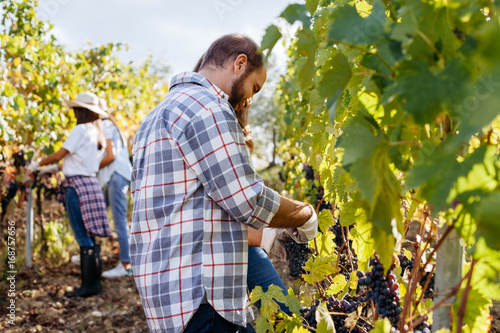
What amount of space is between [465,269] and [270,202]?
1.88ft

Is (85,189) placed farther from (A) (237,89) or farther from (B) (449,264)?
(B) (449,264)

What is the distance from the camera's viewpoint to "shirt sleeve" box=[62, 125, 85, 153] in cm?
394

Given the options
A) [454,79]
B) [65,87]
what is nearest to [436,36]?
[454,79]

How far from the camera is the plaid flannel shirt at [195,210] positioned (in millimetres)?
1285

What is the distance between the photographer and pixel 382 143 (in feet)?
2.20

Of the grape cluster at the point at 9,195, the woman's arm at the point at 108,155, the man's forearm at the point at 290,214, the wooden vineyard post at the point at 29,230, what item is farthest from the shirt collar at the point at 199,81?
the wooden vineyard post at the point at 29,230

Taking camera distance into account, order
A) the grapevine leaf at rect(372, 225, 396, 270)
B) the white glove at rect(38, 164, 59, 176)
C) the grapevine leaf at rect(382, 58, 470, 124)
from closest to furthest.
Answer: the grapevine leaf at rect(382, 58, 470, 124) → the grapevine leaf at rect(372, 225, 396, 270) → the white glove at rect(38, 164, 59, 176)

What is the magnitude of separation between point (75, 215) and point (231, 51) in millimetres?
3091

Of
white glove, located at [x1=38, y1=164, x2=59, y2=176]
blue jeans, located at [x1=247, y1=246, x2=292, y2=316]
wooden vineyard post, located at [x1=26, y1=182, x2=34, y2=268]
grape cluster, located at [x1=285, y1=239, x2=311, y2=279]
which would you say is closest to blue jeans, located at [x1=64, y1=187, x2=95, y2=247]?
white glove, located at [x1=38, y1=164, x2=59, y2=176]

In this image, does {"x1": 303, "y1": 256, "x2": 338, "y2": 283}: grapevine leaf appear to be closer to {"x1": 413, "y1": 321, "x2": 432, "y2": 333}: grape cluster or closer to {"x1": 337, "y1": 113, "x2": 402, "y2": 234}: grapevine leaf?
{"x1": 413, "y1": 321, "x2": 432, "y2": 333}: grape cluster

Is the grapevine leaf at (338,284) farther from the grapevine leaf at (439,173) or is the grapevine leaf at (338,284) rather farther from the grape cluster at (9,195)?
the grape cluster at (9,195)

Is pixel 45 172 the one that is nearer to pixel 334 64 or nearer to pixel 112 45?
pixel 112 45

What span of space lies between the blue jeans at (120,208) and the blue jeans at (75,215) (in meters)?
0.47

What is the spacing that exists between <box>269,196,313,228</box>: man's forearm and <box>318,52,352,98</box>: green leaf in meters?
0.66
